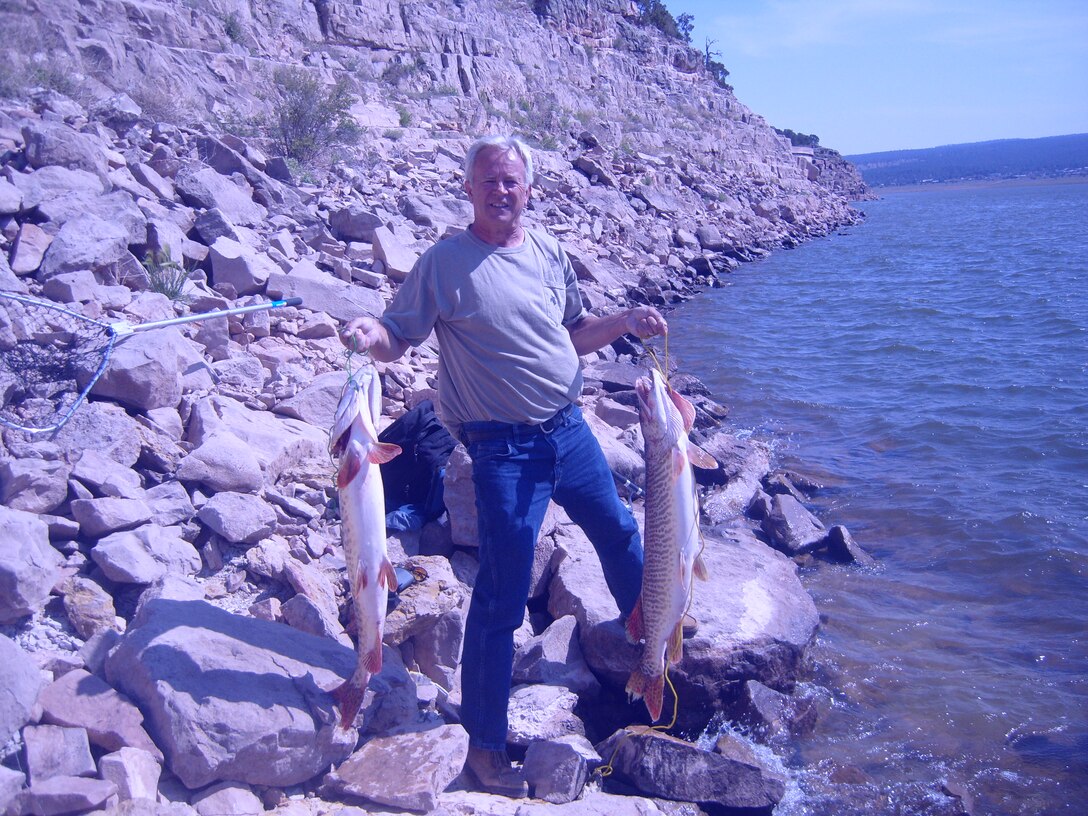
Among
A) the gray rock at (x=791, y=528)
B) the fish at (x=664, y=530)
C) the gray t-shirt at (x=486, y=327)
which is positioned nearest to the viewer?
the gray t-shirt at (x=486, y=327)

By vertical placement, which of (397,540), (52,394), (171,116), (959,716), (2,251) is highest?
(171,116)

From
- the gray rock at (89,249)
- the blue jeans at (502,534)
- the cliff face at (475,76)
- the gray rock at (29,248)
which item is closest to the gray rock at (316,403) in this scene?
the gray rock at (89,249)

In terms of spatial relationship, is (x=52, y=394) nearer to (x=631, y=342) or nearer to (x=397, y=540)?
(x=397, y=540)


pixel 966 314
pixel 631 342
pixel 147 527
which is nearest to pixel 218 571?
pixel 147 527

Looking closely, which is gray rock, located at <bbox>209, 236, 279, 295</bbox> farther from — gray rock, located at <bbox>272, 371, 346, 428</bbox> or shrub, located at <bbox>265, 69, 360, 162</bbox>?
shrub, located at <bbox>265, 69, 360, 162</bbox>

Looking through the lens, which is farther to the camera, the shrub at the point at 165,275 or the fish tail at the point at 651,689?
the shrub at the point at 165,275

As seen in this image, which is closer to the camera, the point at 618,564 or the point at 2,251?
the point at 618,564

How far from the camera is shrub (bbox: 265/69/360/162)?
1458 cm

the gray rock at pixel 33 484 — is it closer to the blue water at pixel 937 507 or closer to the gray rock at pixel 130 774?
the gray rock at pixel 130 774

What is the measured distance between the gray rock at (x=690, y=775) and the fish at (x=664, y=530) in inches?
10.4

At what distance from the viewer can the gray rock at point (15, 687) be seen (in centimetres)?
287

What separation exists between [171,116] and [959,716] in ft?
42.7

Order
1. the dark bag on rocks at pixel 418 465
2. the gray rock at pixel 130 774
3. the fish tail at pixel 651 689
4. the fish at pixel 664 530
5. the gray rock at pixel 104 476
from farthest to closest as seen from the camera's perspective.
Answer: the dark bag on rocks at pixel 418 465 < the gray rock at pixel 104 476 < the fish tail at pixel 651 689 < the fish at pixel 664 530 < the gray rock at pixel 130 774

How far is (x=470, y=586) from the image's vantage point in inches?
197
